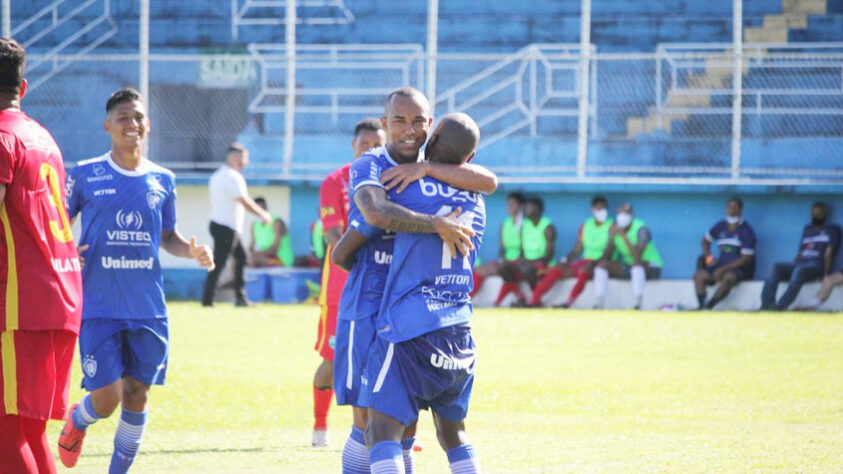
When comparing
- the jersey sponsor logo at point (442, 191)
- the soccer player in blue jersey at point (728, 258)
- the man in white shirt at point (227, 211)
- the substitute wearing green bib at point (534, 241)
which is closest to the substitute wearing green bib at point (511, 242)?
the substitute wearing green bib at point (534, 241)

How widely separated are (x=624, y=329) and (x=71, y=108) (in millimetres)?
11561

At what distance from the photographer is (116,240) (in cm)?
711

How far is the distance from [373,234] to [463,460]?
1.11 meters

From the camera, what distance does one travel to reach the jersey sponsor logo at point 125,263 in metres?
7.12

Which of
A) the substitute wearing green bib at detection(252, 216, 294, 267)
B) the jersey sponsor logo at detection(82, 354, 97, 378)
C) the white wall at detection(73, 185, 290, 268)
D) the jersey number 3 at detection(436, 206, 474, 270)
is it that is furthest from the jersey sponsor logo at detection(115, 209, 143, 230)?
the white wall at detection(73, 185, 290, 268)

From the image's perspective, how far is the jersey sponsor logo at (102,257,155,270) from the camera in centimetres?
712

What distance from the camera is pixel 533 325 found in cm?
1656

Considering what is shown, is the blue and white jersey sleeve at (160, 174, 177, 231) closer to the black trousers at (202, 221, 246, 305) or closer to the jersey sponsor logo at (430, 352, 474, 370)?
the jersey sponsor logo at (430, 352, 474, 370)

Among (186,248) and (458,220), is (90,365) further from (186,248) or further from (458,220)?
(458,220)

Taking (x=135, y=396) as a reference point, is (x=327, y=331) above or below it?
above

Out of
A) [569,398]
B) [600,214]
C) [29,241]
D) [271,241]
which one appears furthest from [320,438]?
[271,241]

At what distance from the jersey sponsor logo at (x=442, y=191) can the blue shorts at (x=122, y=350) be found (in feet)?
8.09

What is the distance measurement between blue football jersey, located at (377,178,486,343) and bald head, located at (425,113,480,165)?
5.3 inches

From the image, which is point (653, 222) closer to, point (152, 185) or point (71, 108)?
point (71, 108)
